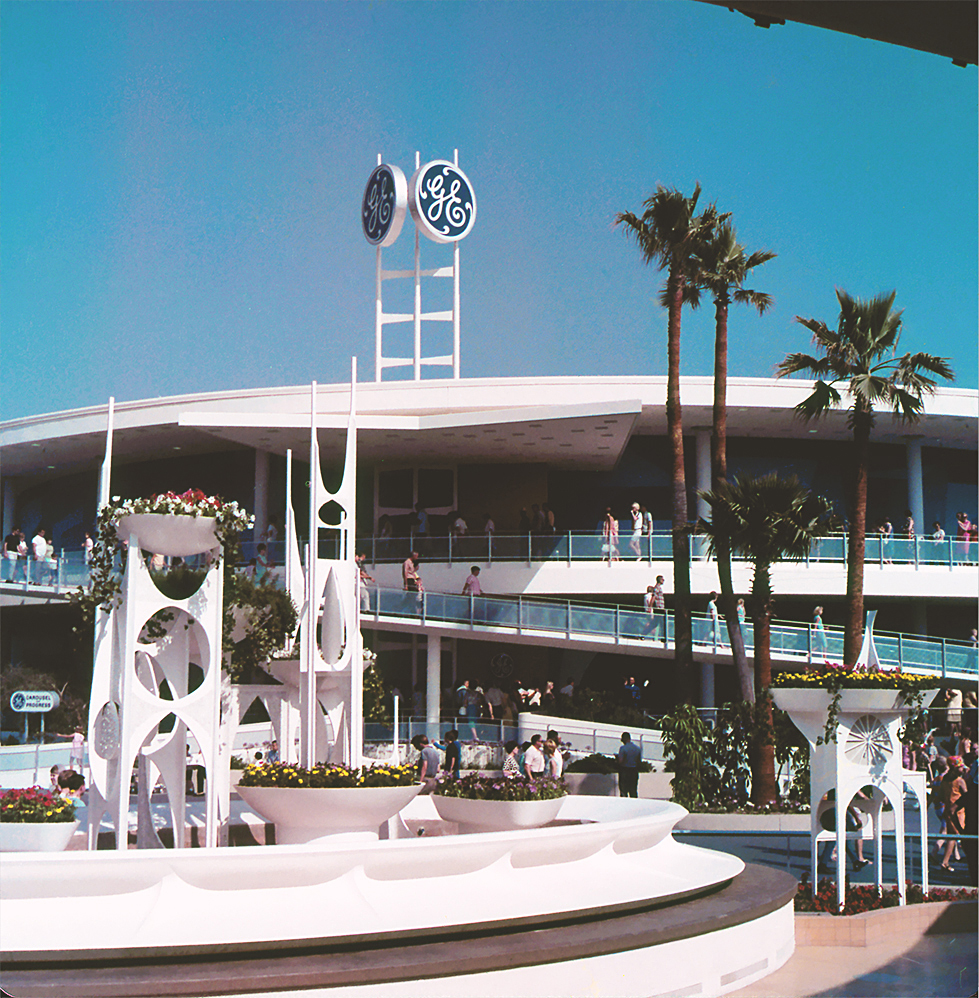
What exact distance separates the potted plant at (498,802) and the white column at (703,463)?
77.8ft

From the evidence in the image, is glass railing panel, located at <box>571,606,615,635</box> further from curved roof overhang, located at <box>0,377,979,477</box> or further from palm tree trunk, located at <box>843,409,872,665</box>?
palm tree trunk, located at <box>843,409,872,665</box>

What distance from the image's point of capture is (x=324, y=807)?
970 cm

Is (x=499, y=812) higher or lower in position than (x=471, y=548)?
lower

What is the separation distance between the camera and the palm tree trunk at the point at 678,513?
24.2 m

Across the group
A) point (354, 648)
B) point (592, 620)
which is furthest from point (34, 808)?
point (592, 620)

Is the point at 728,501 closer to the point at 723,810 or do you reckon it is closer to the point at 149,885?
the point at 723,810

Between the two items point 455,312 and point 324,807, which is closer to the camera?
point 324,807

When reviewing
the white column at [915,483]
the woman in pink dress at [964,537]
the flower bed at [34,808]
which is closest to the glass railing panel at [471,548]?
the woman in pink dress at [964,537]

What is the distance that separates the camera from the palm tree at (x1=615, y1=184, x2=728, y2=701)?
2436 centimetres

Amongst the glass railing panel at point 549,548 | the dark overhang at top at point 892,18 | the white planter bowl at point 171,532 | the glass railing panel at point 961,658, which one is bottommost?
the glass railing panel at point 961,658

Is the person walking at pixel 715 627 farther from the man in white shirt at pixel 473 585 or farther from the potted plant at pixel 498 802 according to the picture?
the potted plant at pixel 498 802

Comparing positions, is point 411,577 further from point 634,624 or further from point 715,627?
point 715,627

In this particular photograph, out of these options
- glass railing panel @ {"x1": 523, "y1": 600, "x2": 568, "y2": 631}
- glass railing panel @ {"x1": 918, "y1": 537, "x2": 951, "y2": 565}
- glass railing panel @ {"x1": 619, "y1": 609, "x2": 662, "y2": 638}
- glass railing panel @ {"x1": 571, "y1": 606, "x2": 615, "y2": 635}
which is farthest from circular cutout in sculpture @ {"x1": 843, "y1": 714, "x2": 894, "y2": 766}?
glass railing panel @ {"x1": 918, "y1": 537, "x2": 951, "y2": 565}

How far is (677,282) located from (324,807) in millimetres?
17443
